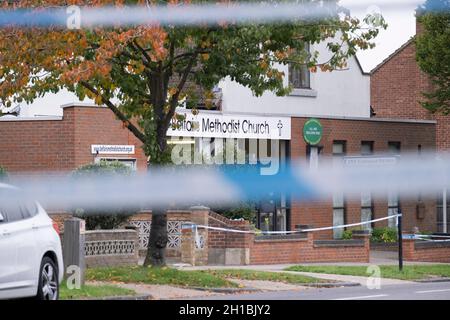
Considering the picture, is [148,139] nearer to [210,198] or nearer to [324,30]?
[324,30]

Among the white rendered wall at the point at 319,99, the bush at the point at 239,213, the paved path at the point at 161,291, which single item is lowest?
the paved path at the point at 161,291

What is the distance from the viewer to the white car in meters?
7.11

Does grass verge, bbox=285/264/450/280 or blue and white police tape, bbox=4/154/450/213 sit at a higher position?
blue and white police tape, bbox=4/154/450/213

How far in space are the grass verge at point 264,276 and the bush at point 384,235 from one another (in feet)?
24.2

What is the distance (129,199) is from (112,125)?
832 inches

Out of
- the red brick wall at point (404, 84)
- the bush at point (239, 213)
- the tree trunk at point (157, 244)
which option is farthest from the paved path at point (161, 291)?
the bush at point (239, 213)

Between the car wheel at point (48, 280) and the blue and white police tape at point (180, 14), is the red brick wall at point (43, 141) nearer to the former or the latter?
the car wheel at point (48, 280)

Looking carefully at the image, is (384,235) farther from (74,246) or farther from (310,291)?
(74,246)

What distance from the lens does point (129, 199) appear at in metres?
4.13

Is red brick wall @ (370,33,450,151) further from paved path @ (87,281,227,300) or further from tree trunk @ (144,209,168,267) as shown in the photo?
tree trunk @ (144,209,168,267)

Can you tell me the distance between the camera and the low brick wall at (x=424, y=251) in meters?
28.5

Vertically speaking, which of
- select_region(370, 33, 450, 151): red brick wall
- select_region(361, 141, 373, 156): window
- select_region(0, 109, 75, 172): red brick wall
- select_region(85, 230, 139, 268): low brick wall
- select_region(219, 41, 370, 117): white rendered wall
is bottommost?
select_region(85, 230, 139, 268): low brick wall

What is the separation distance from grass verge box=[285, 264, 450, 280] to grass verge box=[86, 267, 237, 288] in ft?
16.4

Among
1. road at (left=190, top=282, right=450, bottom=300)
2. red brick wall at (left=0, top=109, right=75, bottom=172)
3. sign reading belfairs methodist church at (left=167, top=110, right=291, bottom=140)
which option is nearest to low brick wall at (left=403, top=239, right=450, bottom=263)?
road at (left=190, top=282, right=450, bottom=300)
